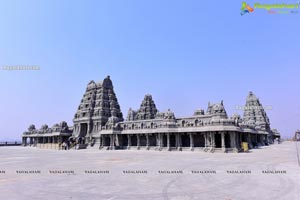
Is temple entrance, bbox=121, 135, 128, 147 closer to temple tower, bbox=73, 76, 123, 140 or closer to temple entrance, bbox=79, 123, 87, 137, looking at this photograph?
temple tower, bbox=73, 76, 123, 140

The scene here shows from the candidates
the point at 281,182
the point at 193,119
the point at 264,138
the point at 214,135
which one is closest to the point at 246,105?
the point at 264,138

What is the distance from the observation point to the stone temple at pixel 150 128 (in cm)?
4316

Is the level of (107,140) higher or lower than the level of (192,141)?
lower

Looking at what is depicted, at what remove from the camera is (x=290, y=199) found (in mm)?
9578

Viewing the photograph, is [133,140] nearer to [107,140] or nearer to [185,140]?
[107,140]

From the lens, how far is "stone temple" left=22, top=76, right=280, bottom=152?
43156 mm

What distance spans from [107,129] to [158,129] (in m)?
17.7

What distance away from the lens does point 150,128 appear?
5328cm

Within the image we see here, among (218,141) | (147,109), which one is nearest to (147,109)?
(147,109)

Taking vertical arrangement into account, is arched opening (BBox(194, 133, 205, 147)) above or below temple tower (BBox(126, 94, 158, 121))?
below

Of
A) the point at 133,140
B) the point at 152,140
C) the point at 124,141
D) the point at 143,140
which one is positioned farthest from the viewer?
the point at 124,141

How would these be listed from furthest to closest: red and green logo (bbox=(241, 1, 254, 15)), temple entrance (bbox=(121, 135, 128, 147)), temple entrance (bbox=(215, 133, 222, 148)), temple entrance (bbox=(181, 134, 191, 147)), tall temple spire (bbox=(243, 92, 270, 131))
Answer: tall temple spire (bbox=(243, 92, 270, 131)) → temple entrance (bbox=(121, 135, 128, 147)) → temple entrance (bbox=(181, 134, 191, 147)) → temple entrance (bbox=(215, 133, 222, 148)) → red and green logo (bbox=(241, 1, 254, 15))

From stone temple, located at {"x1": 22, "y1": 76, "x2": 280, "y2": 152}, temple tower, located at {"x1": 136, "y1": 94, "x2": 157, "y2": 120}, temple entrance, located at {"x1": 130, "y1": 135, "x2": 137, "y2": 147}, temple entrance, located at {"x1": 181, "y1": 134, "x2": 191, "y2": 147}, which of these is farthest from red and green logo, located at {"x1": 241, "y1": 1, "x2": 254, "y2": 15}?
temple tower, located at {"x1": 136, "y1": 94, "x2": 157, "y2": 120}

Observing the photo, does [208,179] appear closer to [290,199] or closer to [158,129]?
[290,199]
